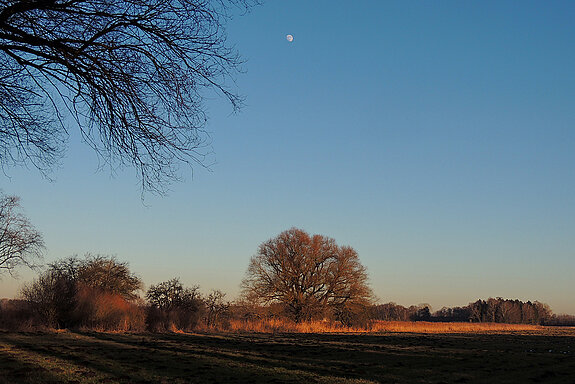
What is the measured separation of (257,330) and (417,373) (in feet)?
89.4

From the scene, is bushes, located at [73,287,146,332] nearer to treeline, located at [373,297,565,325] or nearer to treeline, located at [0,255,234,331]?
treeline, located at [0,255,234,331]

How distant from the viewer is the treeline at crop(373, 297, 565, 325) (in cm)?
12426

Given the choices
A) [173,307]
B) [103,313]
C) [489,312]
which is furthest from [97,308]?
[489,312]

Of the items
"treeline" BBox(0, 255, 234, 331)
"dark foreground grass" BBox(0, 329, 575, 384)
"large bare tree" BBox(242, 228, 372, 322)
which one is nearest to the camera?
"dark foreground grass" BBox(0, 329, 575, 384)

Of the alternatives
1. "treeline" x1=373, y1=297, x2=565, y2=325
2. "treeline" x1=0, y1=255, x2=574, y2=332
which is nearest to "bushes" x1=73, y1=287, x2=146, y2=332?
"treeline" x1=0, y1=255, x2=574, y2=332

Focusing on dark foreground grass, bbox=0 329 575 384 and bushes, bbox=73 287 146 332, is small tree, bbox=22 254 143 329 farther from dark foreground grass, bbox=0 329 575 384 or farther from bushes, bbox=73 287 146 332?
dark foreground grass, bbox=0 329 575 384

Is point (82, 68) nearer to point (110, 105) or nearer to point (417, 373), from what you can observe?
point (110, 105)

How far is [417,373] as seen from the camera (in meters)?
11.5

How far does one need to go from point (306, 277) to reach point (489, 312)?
102m

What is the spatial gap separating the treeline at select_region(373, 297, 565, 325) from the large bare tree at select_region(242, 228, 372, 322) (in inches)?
3169

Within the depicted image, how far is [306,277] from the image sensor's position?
43.2 m

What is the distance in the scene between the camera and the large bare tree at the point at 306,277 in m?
42.1

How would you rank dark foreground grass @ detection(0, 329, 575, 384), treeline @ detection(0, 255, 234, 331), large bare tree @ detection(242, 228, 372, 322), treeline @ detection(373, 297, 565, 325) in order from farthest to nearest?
treeline @ detection(373, 297, 565, 325) < large bare tree @ detection(242, 228, 372, 322) < treeline @ detection(0, 255, 234, 331) < dark foreground grass @ detection(0, 329, 575, 384)

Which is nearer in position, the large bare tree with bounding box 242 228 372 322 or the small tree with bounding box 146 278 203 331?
the small tree with bounding box 146 278 203 331
